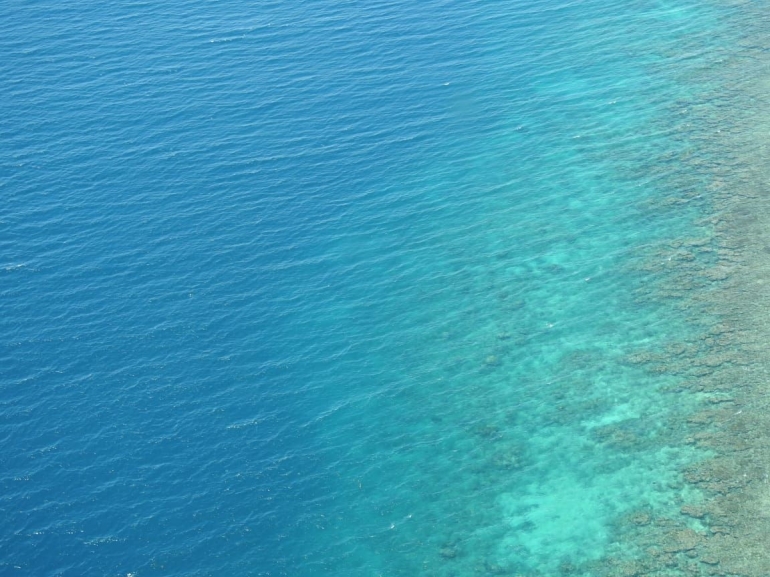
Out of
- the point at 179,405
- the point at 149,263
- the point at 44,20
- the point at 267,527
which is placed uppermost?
the point at 44,20

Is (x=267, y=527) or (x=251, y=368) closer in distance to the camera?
(x=267, y=527)

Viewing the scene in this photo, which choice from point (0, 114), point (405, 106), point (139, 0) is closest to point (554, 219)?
point (405, 106)

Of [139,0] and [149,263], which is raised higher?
[139,0]

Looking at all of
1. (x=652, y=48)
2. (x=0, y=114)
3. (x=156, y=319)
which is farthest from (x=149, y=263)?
(x=652, y=48)

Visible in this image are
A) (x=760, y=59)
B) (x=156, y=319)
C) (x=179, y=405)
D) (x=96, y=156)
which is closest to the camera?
(x=179, y=405)

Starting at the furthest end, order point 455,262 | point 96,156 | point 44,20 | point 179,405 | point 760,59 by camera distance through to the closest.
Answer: point 44,20
point 760,59
point 96,156
point 455,262
point 179,405

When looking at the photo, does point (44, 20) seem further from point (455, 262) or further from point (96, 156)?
point (455, 262)

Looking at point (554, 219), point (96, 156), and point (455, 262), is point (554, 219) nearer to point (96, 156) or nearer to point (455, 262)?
point (455, 262)
